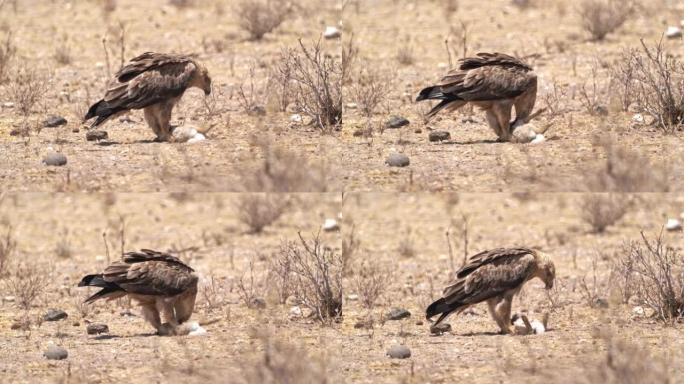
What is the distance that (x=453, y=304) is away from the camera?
18.7 m

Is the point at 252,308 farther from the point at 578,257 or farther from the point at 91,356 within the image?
the point at 578,257

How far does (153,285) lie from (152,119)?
2.03 m

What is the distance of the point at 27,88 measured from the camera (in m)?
22.2

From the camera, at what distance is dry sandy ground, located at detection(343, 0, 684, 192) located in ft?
63.5

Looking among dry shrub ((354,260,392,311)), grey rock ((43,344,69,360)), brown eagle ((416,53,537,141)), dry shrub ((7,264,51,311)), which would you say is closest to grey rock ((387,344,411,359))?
dry shrub ((354,260,392,311))

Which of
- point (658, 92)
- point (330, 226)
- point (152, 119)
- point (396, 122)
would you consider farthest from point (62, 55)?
point (658, 92)

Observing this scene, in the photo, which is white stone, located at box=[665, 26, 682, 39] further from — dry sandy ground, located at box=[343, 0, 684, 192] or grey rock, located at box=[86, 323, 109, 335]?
grey rock, located at box=[86, 323, 109, 335]

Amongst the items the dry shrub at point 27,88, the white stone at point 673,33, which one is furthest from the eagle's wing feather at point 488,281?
the white stone at point 673,33

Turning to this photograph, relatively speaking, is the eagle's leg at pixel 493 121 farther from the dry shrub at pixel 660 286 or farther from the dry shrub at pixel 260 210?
the dry shrub at pixel 260 210

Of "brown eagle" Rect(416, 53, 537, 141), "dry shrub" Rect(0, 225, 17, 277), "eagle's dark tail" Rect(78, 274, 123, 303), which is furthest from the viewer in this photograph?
"dry shrub" Rect(0, 225, 17, 277)

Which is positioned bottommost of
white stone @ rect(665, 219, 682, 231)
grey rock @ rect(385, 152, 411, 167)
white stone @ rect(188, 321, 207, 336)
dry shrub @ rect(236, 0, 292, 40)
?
white stone @ rect(188, 321, 207, 336)

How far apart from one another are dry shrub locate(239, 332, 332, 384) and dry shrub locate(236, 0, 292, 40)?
676 cm

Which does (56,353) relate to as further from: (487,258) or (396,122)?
(396,122)

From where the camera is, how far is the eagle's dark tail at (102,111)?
19.5m
